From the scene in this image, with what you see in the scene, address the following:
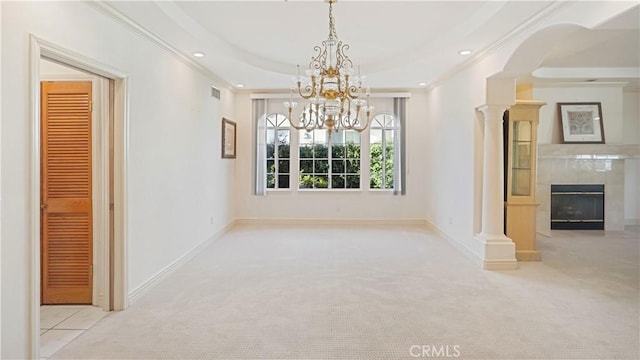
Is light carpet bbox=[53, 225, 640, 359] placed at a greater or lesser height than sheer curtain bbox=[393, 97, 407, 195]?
lesser

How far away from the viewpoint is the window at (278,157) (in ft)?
26.9

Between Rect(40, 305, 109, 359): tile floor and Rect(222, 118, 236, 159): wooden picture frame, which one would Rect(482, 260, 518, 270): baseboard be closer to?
Rect(40, 305, 109, 359): tile floor

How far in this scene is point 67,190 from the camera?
12.0 ft

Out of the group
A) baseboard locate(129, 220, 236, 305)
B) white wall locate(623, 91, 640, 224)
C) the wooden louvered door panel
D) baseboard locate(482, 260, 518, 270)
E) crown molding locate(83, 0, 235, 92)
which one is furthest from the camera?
white wall locate(623, 91, 640, 224)

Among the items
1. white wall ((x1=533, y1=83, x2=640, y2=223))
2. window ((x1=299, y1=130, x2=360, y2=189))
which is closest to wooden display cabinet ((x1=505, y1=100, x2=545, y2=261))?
white wall ((x1=533, y1=83, x2=640, y2=223))

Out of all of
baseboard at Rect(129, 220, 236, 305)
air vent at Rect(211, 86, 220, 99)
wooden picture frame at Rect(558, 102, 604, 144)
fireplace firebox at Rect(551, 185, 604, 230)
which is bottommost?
baseboard at Rect(129, 220, 236, 305)

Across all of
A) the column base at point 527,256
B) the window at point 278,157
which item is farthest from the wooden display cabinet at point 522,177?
the window at point 278,157

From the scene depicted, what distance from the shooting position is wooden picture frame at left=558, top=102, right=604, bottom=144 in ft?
25.2

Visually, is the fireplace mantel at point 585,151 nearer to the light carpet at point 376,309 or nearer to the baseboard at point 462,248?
the light carpet at point 376,309

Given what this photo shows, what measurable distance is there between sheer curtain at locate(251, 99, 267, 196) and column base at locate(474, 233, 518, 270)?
175 inches

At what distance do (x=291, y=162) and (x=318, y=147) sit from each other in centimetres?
62

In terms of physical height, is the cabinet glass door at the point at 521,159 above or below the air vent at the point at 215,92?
below

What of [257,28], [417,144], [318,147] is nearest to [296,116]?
[318,147]

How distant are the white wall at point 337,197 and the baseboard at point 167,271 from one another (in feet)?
5.13
